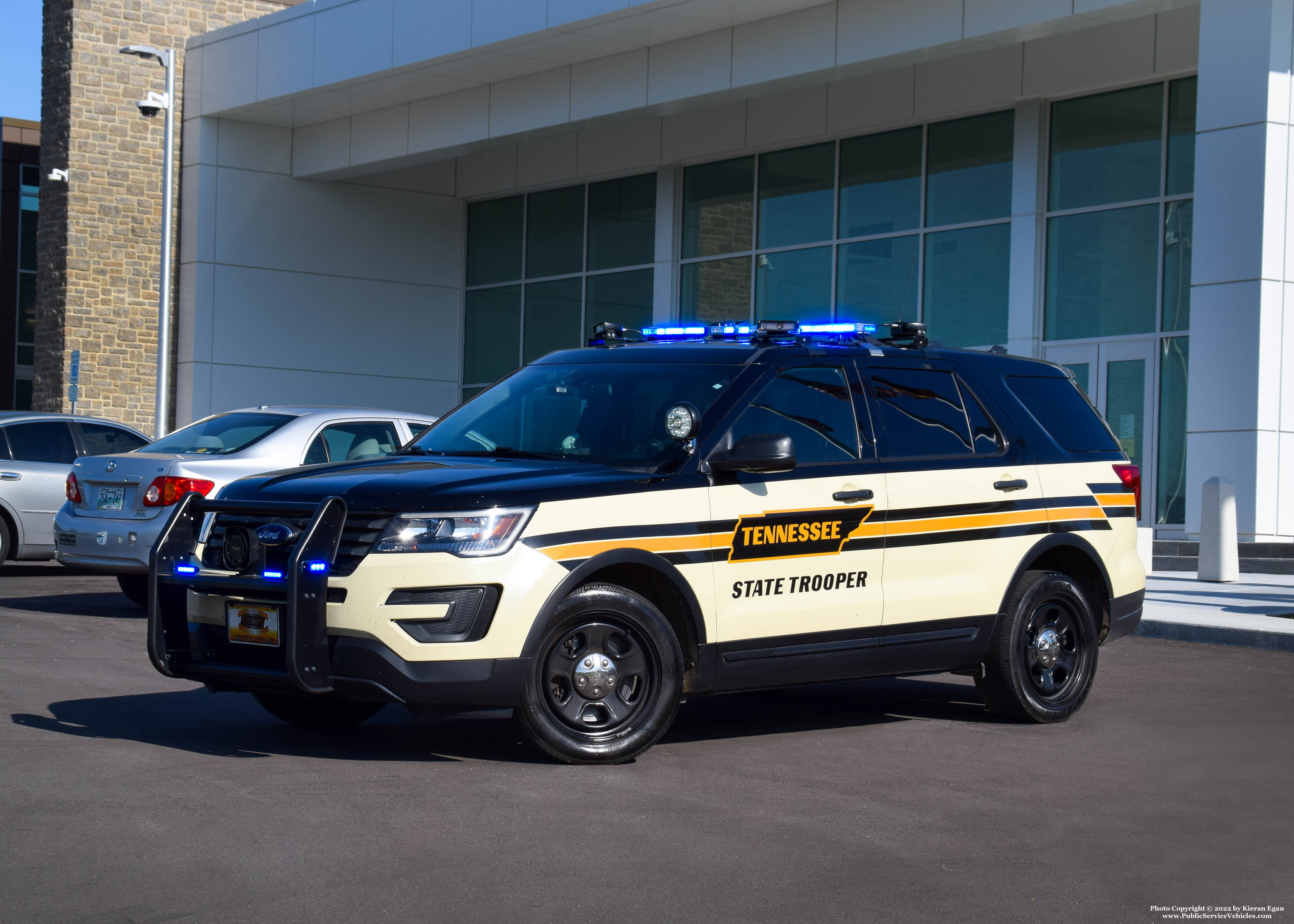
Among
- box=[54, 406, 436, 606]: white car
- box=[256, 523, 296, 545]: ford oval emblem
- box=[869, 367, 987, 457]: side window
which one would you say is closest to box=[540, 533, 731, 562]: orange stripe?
box=[256, 523, 296, 545]: ford oval emblem

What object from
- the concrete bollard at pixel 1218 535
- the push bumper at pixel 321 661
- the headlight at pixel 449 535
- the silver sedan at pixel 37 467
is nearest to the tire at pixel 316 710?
the push bumper at pixel 321 661

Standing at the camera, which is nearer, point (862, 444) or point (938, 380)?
point (862, 444)

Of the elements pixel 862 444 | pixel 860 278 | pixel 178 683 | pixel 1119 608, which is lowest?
pixel 178 683

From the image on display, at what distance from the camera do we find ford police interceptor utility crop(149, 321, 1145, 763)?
21.5 ft

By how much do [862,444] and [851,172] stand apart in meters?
20.2

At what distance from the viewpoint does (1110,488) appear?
9.04 m

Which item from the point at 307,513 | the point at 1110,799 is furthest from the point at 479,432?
the point at 1110,799

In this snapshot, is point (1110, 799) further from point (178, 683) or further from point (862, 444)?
point (178, 683)

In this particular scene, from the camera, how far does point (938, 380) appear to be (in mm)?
8445

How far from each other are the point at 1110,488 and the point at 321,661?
466 centimetres

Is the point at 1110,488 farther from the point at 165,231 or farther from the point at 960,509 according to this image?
the point at 165,231

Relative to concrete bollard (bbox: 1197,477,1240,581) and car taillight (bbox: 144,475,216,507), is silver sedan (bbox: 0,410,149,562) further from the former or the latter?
concrete bollard (bbox: 1197,477,1240,581)

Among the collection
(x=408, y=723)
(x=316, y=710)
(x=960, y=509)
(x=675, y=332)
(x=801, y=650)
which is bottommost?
(x=408, y=723)

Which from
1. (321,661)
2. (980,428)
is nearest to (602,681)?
(321,661)
